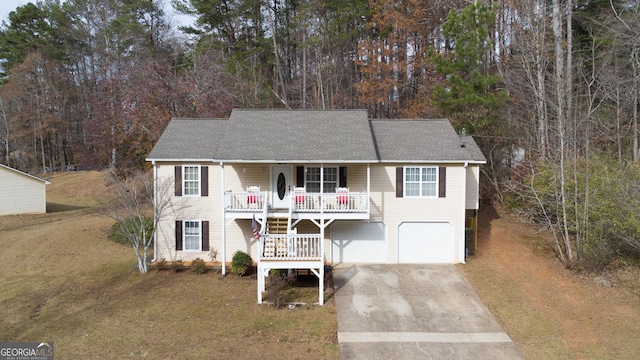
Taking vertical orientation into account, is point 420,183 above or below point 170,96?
below

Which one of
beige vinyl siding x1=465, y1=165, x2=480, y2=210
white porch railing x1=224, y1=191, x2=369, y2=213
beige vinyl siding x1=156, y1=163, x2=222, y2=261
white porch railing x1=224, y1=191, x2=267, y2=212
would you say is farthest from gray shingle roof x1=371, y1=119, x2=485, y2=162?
beige vinyl siding x1=156, y1=163, x2=222, y2=261

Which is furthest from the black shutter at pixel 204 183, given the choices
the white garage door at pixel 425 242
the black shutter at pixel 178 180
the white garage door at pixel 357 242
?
the white garage door at pixel 425 242

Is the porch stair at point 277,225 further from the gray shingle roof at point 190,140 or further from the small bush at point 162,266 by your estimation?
the small bush at point 162,266

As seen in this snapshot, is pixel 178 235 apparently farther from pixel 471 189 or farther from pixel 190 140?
pixel 471 189

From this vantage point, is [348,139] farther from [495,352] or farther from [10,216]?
[10,216]

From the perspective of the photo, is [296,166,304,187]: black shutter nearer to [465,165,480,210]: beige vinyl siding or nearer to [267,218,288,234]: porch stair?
[267,218,288,234]: porch stair

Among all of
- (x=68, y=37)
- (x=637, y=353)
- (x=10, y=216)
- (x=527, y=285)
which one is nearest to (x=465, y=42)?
(x=527, y=285)
